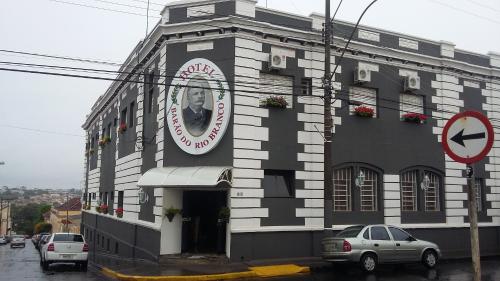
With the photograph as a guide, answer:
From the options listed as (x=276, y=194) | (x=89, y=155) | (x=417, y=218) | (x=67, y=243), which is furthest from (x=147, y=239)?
(x=89, y=155)

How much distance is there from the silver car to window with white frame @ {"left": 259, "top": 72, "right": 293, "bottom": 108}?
5400 mm

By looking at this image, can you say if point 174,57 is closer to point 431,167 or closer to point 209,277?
point 209,277

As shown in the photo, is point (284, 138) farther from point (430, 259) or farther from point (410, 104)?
point (410, 104)

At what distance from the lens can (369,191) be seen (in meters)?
19.6

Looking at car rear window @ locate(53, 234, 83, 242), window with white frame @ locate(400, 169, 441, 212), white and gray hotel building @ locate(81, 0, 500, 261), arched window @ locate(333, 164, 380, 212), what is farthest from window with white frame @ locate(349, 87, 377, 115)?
car rear window @ locate(53, 234, 83, 242)

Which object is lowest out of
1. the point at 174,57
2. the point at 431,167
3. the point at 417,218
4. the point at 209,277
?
the point at 209,277

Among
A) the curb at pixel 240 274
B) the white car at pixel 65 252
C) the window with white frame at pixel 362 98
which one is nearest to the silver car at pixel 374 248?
the curb at pixel 240 274

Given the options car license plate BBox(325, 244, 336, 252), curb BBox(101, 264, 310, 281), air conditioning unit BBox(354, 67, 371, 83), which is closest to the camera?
curb BBox(101, 264, 310, 281)

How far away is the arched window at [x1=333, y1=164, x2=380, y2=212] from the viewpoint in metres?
18.9

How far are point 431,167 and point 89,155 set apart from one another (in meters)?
29.4

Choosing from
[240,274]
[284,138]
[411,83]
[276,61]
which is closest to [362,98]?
[411,83]

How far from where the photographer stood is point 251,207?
16.6m

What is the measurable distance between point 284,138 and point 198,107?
3375 millimetres

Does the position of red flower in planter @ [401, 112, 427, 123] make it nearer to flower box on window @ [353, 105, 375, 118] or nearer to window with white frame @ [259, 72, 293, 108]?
flower box on window @ [353, 105, 375, 118]
